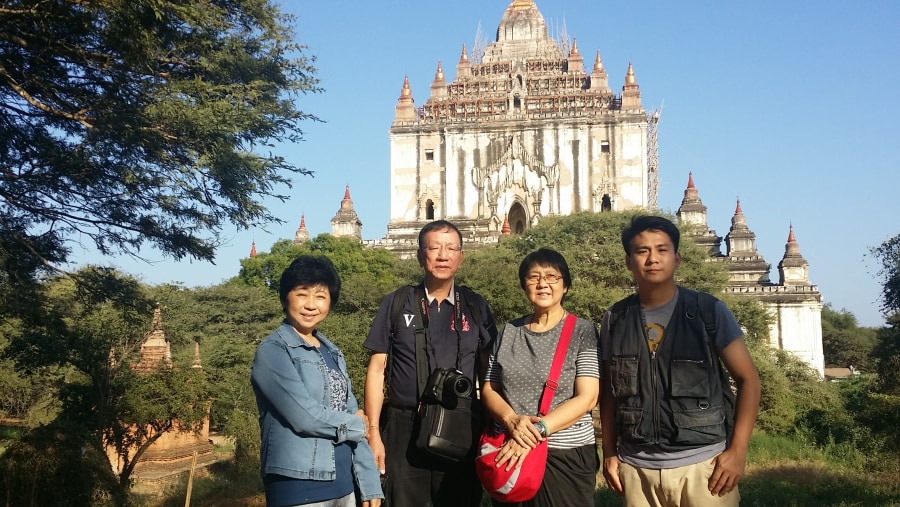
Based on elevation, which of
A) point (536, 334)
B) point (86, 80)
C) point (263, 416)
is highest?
point (86, 80)

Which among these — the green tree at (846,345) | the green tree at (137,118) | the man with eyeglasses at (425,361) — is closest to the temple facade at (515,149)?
the green tree at (846,345)

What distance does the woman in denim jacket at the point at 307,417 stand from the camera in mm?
3711

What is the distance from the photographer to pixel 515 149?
37219 millimetres

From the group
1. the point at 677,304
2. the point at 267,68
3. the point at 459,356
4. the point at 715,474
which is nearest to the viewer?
the point at 715,474

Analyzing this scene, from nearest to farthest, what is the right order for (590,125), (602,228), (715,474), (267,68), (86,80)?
1. (715,474)
2. (86,80)
3. (267,68)
4. (602,228)
5. (590,125)

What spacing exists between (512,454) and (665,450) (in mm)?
718

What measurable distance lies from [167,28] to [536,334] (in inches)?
202

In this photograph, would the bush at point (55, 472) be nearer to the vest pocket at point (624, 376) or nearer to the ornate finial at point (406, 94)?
the vest pocket at point (624, 376)

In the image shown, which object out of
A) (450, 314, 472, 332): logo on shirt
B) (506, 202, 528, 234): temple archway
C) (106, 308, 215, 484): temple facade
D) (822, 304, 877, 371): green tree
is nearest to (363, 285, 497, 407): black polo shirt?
(450, 314, 472, 332): logo on shirt

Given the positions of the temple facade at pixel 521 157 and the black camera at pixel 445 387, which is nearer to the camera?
the black camera at pixel 445 387

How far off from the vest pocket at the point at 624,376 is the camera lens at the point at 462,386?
2.58ft

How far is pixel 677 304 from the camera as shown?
13.3 ft

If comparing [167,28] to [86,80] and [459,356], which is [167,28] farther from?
[459,356]

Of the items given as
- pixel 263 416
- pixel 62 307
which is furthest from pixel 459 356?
pixel 62 307
